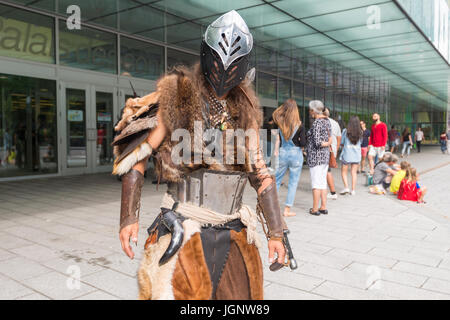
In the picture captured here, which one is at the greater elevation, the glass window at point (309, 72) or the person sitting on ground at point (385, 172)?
the glass window at point (309, 72)

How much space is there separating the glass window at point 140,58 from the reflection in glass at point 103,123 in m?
1.09

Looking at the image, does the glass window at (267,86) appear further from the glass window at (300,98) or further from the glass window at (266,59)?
the glass window at (300,98)

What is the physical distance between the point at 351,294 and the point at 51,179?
9543 millimetres

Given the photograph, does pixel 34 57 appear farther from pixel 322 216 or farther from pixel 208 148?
pixel 208 148

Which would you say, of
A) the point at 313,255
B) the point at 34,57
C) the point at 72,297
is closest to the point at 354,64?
the point at 34,57

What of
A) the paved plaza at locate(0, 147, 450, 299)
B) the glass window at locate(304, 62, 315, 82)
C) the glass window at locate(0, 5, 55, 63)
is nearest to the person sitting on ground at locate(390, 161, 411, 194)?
the paved plaza at locate(0, 147, 450, 299)

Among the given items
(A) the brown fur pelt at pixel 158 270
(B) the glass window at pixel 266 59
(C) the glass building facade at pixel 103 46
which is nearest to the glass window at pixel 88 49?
(C) the glass building facade at pixel 103 46

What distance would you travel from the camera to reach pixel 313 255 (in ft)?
13.3

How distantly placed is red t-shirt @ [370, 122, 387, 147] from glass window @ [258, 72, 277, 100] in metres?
7.95

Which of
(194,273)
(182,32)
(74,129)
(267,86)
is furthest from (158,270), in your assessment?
(267,86)

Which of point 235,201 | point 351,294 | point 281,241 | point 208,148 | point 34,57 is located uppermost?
point 34,57

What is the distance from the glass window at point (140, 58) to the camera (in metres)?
12.8

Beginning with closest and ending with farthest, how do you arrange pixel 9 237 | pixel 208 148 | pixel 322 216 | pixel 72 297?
pixel 208 148 < pixel 72 297 < pixel 9 237 < pixel 322 216

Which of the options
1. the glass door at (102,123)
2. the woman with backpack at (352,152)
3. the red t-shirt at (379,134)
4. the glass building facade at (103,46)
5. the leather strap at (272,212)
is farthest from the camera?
the glass door at (102,123)
